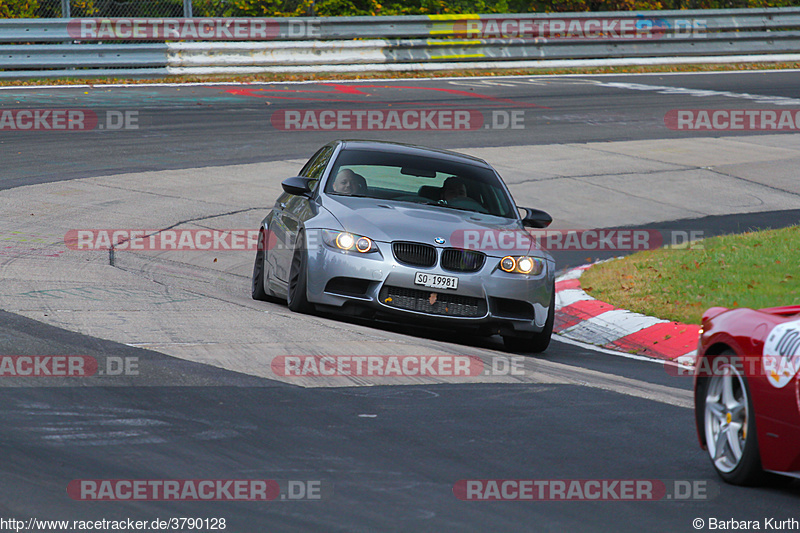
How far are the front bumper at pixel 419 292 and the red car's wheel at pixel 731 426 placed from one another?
328 centimetres

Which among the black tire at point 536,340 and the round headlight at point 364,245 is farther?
the black tire at point 536,340

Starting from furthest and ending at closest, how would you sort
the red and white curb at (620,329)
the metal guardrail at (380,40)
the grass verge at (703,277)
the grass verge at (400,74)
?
the grass verge at (400,74) → the metal guardrail at (380,40) → the grass verge at (703,277) → the red and white curb at (620,329)

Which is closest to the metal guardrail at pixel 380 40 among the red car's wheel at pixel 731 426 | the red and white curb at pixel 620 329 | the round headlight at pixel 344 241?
the red and white curb at pixel 620 329

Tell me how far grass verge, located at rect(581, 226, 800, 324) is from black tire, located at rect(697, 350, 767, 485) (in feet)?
14.5

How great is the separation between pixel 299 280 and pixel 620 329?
118 inches

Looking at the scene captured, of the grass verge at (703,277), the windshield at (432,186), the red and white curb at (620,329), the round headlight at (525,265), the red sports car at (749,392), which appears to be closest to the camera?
the red sports car at (749,392)

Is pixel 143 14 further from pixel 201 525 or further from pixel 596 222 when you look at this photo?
pixel 201 525

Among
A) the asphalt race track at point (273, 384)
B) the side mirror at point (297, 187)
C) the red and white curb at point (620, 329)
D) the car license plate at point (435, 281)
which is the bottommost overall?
the red and white curb at point (620, 329)

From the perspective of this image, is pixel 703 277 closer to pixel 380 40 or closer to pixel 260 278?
pixel 260 278

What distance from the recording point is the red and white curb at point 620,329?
9273 mm

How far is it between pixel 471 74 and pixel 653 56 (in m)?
5.51

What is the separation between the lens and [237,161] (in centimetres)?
1706

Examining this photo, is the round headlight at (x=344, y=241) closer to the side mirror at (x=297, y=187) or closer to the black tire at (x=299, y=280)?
the black tire at (x=299, y=280)

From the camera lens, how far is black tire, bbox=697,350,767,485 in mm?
4949
